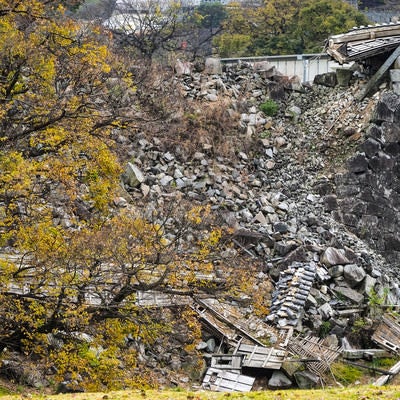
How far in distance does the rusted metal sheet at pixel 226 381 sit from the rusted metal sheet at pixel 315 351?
1.89 meters

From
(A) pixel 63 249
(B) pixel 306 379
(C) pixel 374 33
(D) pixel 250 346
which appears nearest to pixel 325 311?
(D) pixel 250 346

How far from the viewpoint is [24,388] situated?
17406 mm

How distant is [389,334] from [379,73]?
13475 millimetres

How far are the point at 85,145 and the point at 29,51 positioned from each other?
2.61m

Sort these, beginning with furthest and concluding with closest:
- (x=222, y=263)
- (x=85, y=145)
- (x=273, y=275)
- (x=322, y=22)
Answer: (x=322, y=22)
(x=273, y=275)
(x=222, y=263)
(x=85, y=145)

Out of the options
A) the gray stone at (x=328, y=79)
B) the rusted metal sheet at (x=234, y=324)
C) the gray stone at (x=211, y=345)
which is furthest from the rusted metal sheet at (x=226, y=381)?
the gray stone at (x=328, y=79)

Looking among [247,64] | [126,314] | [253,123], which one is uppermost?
[247,64]

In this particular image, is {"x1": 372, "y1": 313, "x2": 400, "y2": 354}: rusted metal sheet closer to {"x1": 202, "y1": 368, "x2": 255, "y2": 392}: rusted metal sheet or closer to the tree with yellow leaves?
{"x1": 202, "y1": 368, "x2": 255, "y2": 392}: rusted metal sheet

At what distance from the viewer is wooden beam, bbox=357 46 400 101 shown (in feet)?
107

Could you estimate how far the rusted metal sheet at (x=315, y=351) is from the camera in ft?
71.0

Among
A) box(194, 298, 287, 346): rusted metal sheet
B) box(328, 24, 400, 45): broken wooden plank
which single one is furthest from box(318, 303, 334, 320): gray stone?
box(328, 24, 400, 45): broken wooden plank

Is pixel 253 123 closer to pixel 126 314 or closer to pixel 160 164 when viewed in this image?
pixel 160 164

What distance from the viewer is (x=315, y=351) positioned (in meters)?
22.3

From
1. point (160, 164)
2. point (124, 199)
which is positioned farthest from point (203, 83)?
point (124, 199)
